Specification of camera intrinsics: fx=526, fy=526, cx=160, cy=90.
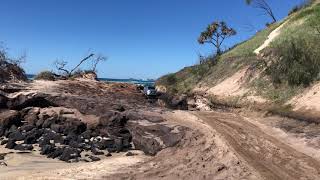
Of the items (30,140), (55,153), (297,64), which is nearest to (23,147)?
(30,140)

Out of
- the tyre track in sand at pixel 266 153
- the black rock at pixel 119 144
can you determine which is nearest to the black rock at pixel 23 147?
the black rock at pixel 119 144

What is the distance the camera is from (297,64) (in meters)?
24.6

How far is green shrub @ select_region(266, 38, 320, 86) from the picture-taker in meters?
23.1

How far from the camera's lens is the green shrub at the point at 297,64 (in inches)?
910

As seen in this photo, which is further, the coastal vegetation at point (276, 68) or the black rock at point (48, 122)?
the coastal vegetation at point (276, 68)

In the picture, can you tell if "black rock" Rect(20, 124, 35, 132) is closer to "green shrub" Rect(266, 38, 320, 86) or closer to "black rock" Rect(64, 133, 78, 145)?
"black rock" Rect(64, 133, 78, 145)

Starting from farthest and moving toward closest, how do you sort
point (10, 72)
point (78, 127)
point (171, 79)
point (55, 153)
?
1. point (171, 79)
2. point (10, 72)
3. point (78, 127)
4. point (55, 153)

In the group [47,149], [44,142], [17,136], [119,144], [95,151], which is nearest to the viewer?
[47,149]

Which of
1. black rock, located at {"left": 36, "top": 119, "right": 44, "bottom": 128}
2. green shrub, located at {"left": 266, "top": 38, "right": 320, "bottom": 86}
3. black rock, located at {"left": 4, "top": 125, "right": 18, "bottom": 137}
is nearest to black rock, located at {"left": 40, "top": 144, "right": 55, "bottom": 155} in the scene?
black rock, located at {"left": 4, "top": 125, "right": 18, "bottom": 137}

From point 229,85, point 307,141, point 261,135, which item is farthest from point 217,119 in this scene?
point 229,85

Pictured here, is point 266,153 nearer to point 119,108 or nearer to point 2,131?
point 119,108

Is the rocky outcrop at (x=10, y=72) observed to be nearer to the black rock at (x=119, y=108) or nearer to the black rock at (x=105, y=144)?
the black rock at (x=119, y=108)

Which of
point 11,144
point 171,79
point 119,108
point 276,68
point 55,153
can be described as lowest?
point 55,153

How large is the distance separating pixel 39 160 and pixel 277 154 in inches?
280
